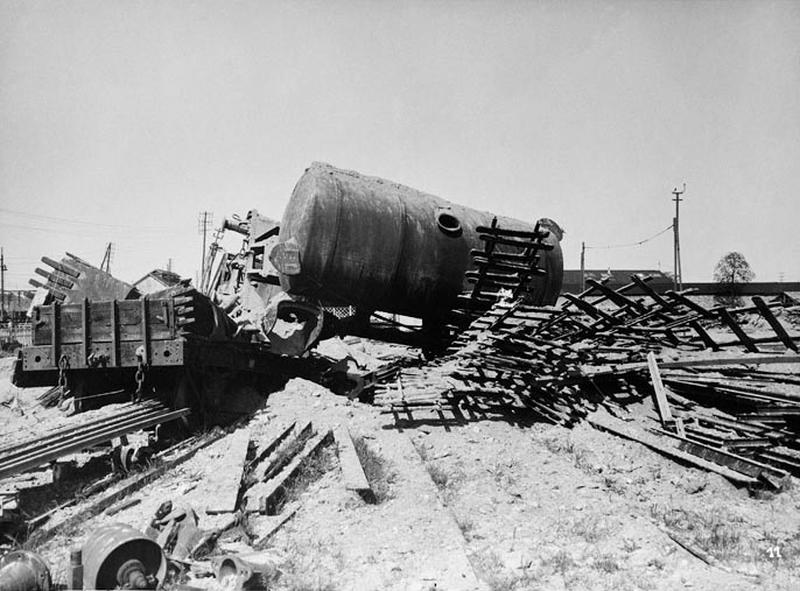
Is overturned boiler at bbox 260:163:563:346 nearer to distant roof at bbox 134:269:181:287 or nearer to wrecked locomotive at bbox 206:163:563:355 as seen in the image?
wrecked locomotive at bbox 206:163:563:355

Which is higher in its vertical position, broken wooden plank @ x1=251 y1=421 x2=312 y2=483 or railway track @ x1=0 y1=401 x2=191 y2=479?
railway track @ x1=0 y1=401 x2=191 y2=479

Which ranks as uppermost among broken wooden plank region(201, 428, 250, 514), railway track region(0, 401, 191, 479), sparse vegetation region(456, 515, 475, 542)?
railway track region(0, 401, 191, 479)

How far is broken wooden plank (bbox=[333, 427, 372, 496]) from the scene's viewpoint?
475 centimetres

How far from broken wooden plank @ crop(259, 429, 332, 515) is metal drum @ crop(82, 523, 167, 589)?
1.24 m

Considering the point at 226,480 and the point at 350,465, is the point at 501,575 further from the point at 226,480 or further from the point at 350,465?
the point at 226,480

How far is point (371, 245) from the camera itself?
8.56 meters

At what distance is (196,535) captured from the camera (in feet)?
12.1

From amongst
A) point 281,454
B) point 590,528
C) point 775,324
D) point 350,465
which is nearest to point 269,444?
point 281,454

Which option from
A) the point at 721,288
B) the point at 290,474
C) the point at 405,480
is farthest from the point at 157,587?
the point at 721,288

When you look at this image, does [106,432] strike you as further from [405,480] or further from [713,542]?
[713,542]

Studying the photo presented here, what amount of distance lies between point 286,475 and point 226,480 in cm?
53

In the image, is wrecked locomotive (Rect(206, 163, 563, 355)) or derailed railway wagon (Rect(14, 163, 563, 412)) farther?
wrecked locomotive (Rect(206, 163, 563, 355))

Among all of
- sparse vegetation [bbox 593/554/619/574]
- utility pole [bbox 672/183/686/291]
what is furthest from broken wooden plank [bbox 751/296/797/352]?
utility pole [bbox 672/183/686/291]

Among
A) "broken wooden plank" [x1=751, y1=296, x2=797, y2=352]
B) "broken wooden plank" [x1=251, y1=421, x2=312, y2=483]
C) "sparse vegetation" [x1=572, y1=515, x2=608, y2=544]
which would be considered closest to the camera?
"sparse vegetation" [x1=572, y1=515, x2=608, y2=544]
